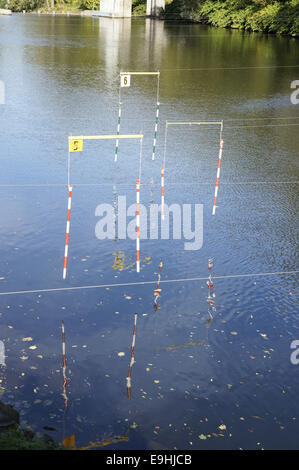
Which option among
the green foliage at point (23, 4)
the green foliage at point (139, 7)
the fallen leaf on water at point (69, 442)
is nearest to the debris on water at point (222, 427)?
the fallen leaf on water at point (69, 442)

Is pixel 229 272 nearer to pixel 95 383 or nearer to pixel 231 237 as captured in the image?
→ pixel 231 237

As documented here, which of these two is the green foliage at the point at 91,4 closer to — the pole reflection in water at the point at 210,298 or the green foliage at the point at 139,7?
the green foliage at the point at 139,7

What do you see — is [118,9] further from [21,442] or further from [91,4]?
[21,442]

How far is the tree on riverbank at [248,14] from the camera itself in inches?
2141

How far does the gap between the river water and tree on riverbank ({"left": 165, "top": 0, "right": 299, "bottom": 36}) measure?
34202 millimetres

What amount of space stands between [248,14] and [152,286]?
54564 mm

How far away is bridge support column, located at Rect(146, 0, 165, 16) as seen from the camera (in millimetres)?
76250

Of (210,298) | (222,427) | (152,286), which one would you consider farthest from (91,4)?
(222,427)

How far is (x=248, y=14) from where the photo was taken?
195 ft

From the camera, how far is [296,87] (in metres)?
29.1

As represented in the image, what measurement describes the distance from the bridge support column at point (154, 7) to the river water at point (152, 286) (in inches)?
2241

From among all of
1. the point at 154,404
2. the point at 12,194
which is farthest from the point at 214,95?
the point at 154,404

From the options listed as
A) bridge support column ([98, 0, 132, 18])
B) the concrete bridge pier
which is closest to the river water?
bridge support column ([98, 0, 132, 18])

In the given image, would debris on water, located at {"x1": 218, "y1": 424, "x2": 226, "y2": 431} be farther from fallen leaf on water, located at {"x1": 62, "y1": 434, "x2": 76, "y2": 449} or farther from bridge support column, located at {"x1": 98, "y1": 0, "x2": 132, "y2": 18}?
bridge support column, located at {"x1": 98, "y1": 0, "x2": 132, "y2": 18}
